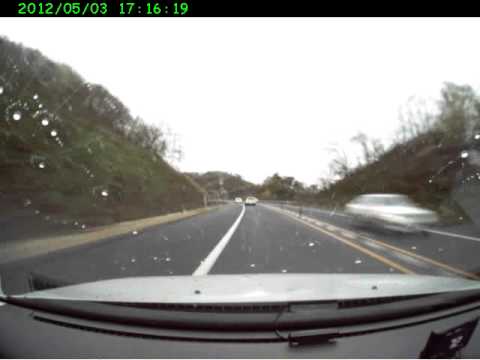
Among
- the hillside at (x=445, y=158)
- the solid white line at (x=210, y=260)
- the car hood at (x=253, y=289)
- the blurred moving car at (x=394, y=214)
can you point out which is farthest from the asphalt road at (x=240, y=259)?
the hillside at (x=445, y=158)

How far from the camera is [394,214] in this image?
1110 centimetres

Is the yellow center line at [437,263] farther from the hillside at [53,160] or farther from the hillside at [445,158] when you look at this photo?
the hillside at [53,160]

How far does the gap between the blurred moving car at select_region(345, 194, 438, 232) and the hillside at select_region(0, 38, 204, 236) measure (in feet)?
39.3

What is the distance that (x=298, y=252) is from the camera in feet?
24.0

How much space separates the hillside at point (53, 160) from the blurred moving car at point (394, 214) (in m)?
12.0

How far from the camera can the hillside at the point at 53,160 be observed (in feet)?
43.7

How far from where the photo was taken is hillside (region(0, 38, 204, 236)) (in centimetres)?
1330

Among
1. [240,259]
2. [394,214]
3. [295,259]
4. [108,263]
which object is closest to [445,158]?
[394,214]

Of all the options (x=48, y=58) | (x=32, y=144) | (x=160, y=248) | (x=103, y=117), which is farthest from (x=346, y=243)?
(x=103, y=117)

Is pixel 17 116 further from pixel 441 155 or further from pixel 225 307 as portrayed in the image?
pixel 441 155

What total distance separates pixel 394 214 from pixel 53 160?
55.8 feet

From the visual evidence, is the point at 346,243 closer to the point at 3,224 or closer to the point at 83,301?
Result: the point at 83,301

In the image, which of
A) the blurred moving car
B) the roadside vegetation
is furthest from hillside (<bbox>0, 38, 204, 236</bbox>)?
the roadside vegetation

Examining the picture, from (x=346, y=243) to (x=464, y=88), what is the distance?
60.4ft
